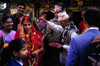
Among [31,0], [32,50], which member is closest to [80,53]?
[32,50]

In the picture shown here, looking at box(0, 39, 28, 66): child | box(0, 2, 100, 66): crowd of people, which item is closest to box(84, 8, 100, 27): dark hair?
box(0, 2, 100, 66): crowd of people

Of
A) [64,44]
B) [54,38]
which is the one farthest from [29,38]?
[54,38]

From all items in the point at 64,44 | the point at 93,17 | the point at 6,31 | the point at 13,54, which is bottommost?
the point at 64,44

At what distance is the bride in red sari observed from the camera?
2.31 meters

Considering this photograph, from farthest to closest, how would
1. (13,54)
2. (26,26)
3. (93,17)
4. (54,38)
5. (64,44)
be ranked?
1. (54,38)
2. (64,44)
3. (26,26)
4. (13,54)
5. (93,17)

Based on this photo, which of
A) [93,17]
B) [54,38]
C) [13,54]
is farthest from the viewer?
[54,38]

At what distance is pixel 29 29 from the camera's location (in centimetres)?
244

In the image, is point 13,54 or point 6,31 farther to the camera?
point 6,31

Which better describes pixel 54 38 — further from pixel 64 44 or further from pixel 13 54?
pixel 13 54

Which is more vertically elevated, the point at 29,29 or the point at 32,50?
the point at 29,29

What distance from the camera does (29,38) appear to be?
246 cm

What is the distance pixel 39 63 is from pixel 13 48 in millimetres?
1156

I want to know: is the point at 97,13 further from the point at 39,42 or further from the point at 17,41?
the point at 39,42

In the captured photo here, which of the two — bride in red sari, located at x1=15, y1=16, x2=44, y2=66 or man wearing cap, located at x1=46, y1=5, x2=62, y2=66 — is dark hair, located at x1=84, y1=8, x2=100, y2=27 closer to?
bride in red sari, located at x1=15, y1=16, x2=44, y2=66
